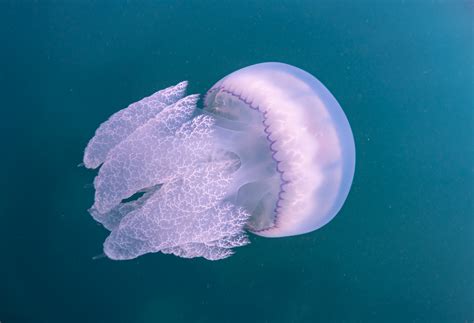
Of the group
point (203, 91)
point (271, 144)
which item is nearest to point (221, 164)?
point (271, 144)

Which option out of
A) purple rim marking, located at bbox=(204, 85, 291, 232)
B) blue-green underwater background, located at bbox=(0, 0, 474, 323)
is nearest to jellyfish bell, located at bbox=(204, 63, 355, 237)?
purple rim marking, located at bbox=(204, 85, 291, 232)

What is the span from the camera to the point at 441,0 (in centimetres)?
328

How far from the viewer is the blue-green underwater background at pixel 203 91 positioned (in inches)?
121

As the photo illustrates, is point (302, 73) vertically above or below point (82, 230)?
above

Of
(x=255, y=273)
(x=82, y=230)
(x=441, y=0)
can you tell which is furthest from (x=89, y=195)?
(x=441, y=0)

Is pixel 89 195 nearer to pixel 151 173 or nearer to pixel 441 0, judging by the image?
pixel 151 173

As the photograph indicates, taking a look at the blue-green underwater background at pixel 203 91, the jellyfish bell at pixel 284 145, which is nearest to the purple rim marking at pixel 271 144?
the jellyfish bell at pixel 284 145

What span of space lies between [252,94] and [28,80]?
66.0 inches

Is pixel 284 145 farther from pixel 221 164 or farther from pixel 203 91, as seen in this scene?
pixel 203 91

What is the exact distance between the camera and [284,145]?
7.44 feet

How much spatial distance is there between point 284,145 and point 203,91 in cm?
104

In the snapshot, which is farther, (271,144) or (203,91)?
(203,91)

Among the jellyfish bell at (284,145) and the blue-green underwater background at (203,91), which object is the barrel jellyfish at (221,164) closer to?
the jellyfish bell at (284,145)

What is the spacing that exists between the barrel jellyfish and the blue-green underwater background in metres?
0.63
